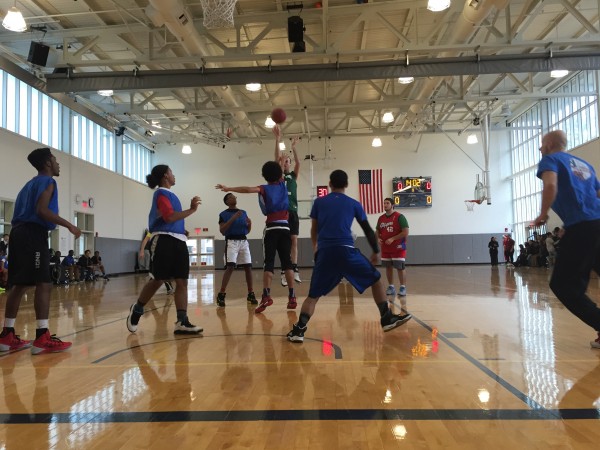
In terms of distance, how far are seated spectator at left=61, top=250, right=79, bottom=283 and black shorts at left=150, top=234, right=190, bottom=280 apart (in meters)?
14.3

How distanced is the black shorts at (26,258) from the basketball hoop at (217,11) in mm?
6120

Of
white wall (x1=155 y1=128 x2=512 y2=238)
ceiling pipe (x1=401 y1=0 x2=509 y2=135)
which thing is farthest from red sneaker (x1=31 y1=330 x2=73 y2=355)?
white wall (x1=155 y1=128 x2=512 y2=238)

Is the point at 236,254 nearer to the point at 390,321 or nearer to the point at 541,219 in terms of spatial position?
the point at 390,321

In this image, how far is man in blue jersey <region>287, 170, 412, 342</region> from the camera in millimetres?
4125

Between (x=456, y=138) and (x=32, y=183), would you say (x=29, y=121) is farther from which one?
(x=456, y=138)

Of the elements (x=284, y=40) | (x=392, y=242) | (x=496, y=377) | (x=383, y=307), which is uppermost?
(x=284, y=40)

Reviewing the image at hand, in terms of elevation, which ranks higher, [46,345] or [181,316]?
[181,316]

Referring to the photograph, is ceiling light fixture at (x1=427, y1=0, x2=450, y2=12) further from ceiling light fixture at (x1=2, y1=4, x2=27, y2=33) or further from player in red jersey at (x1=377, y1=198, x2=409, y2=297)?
ceiling light fixture at (x1=2, y1=4, x2=27, y2=33)

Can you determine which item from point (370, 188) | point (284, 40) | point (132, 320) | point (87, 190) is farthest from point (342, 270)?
point (370, 188)

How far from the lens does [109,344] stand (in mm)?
4309

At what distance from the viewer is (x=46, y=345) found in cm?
399

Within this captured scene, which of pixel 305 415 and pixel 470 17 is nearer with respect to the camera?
pixel 305 415

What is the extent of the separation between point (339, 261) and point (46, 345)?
8.65 ft

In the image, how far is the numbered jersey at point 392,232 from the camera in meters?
7.79
